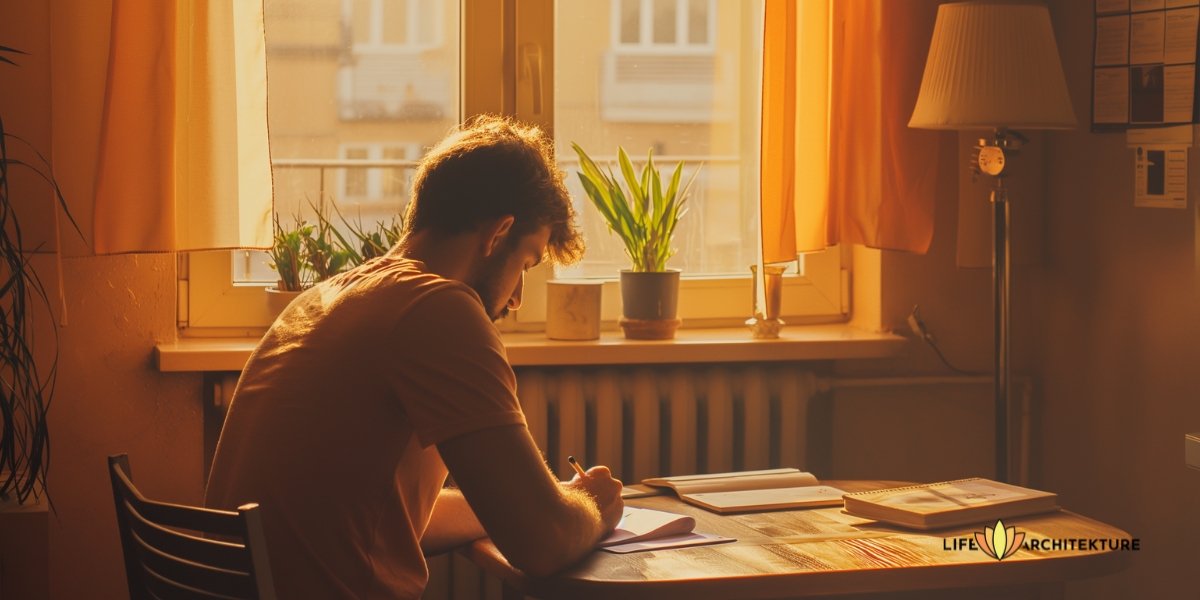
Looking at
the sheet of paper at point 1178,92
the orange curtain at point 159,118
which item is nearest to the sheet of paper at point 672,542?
the orange curtain at point 159,118

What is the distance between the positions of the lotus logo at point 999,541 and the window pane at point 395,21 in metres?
1.62

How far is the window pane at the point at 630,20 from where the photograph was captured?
289 centimetres

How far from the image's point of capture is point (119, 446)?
2.57 meters

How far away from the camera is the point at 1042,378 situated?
303 centimetres

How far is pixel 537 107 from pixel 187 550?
1585 millimetres

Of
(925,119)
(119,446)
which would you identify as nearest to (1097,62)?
(925,119)

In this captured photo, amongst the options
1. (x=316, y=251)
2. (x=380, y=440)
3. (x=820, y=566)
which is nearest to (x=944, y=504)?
(x=820, y=566)

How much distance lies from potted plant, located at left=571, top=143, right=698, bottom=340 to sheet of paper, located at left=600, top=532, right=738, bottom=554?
38.0 inches

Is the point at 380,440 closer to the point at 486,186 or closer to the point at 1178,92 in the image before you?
the point at 486,186

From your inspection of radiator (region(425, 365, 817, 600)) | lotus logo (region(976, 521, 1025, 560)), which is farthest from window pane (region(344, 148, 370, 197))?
lotus logo (region(976, 521, 1025, 560))

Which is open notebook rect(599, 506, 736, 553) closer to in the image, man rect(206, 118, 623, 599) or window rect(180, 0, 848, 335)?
man rect(206, 118, 623, 599)

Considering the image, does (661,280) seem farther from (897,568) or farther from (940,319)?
(897,568)

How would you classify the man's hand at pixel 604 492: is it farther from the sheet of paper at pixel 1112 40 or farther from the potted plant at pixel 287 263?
the sheet of paper at pixel 1112 40

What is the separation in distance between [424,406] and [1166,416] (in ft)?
5.65
